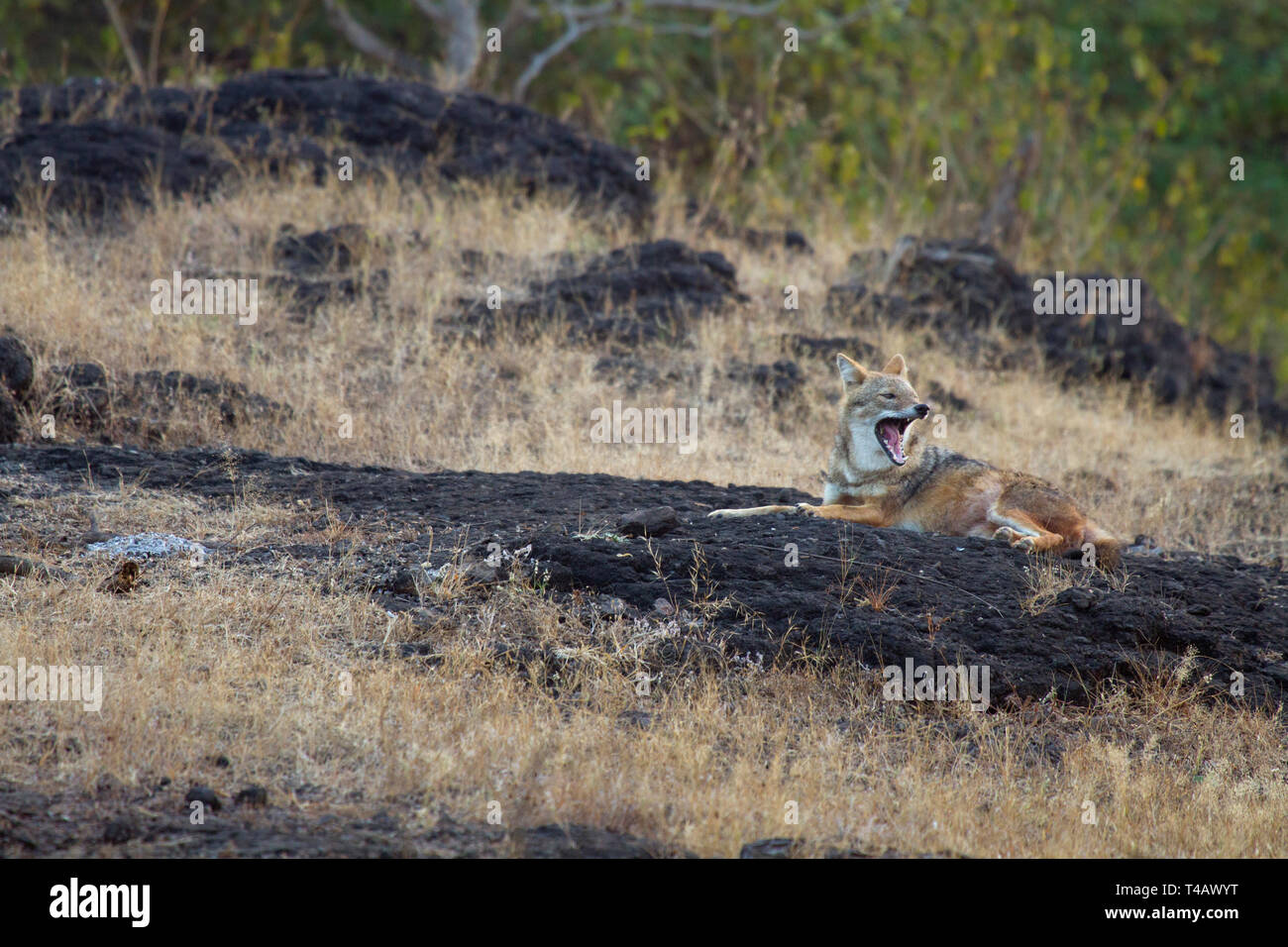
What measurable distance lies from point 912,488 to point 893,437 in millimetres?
378

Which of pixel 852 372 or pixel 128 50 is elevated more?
pixel 128 50

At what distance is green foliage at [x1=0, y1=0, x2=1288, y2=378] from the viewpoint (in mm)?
19328

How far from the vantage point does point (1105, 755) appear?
617 centimetres

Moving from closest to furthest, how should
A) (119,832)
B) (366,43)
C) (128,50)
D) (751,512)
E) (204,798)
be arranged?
1. (119,832)
2. (204,798)
3. (751,512)
4. (128,50)
5. (366,43)

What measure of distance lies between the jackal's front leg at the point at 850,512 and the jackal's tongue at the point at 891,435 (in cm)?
40

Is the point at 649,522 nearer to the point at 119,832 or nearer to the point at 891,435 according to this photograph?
the point at 891,435

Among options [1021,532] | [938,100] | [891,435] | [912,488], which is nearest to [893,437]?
[891,435]

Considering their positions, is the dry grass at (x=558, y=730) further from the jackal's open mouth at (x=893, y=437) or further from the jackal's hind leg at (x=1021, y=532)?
the jackal's open mouth at (x=893, y=437)

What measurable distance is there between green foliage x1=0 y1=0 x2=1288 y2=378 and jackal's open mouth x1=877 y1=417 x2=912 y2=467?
9919mm

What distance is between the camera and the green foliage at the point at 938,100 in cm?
1933

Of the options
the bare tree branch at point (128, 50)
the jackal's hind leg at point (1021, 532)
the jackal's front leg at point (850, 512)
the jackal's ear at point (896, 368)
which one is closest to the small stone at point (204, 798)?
the jackal's front leg at point (850, 512)

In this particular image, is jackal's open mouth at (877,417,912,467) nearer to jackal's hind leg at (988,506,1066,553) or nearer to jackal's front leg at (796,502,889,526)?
jackal's front leg at (796,502,889,526)

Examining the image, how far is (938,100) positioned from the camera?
20.0 meters
